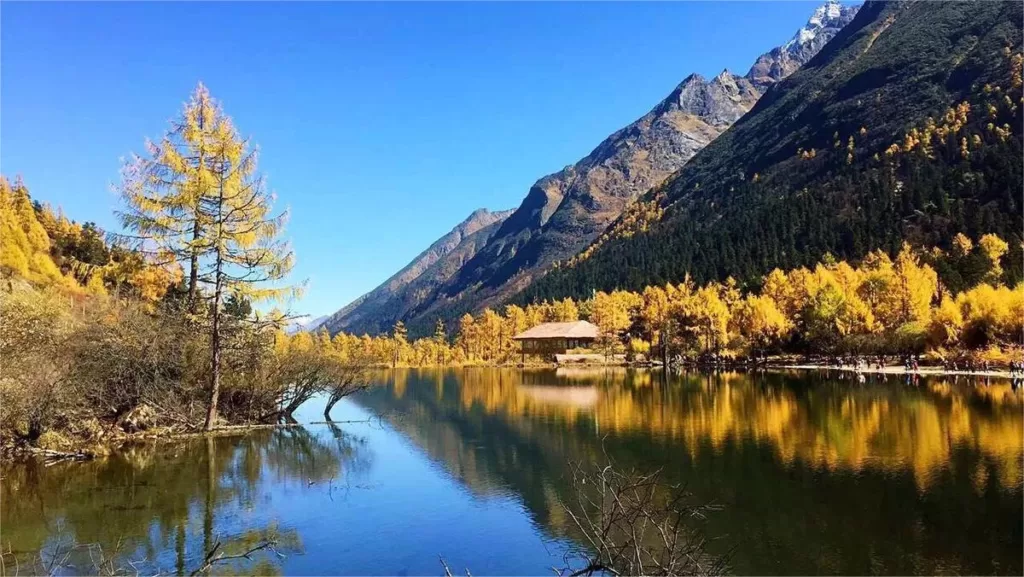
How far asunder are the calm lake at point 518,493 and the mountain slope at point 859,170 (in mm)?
60561

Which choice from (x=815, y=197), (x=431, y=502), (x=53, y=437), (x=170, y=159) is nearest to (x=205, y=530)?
(x=431, y=502)

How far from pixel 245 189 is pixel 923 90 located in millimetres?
148435

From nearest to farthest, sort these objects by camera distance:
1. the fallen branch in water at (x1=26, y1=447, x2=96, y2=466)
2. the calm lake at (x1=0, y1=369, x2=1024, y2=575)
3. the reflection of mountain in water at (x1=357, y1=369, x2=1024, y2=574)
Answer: the calm lake at (x1=0, y1=369, x2=1024, y2=575) → the reflection of mountain in water at (x1=357, y1=369, x2=1024, y2=574) → the fallen branch in water at (x1=26, y1=447, x2=96, y2=466)

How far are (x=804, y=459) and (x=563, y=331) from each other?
2442 inches

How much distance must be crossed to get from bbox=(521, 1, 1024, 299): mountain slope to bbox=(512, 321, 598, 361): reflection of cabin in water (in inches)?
930

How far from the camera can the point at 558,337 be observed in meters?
78.3

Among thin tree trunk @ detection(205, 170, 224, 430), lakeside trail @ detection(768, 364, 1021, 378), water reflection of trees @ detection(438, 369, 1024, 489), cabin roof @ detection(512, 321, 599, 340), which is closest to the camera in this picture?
water reflection of trees @ detection(438, 369, 1024, 489)

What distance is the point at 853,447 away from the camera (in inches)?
696

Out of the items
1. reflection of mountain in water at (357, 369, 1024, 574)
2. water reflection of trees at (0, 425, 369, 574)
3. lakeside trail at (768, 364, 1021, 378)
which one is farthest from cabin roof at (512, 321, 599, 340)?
water reflection of trees at (0, 425, 369, 574)

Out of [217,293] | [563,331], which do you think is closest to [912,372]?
[217,293]

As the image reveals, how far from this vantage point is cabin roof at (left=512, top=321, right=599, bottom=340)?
77500 millimetres

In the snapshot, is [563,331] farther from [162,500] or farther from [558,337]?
[162,500]

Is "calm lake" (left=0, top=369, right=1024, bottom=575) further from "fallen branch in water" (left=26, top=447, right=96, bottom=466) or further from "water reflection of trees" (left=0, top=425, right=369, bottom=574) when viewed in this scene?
"fallen branch in water" (left=26, top=447, right=96, bottom=466)

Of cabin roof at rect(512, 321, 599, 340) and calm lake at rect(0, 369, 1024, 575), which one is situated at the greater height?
cabin roof at rect(512, 321, 599, 340)
